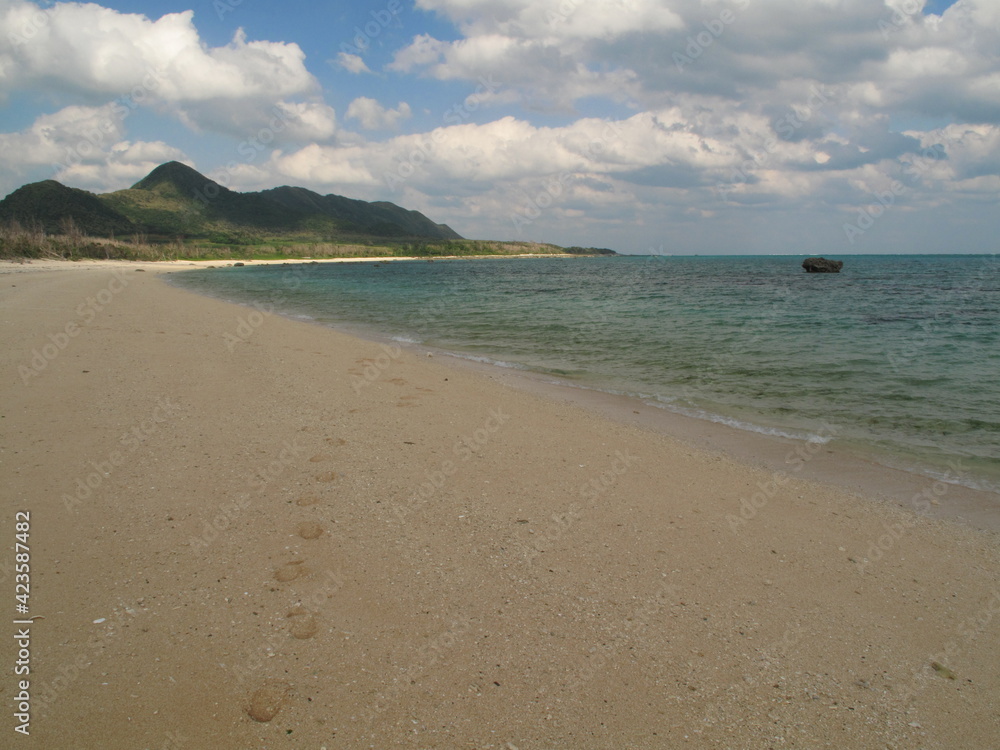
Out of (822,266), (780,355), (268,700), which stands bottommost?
(268,700)

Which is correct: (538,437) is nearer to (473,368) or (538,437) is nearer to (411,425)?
(411,425)

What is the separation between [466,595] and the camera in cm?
375

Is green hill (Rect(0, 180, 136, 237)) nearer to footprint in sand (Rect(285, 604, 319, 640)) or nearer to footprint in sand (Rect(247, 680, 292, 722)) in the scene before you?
footprint in sand (Rect(285, 604, 319, 640))

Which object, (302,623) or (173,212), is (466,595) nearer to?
(302,623)

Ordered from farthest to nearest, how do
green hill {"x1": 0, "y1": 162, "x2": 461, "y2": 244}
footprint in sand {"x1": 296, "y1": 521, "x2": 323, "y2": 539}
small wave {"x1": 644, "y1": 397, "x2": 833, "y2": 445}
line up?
green hill {"x1": 0, "y1": 162, "x2": 461, "y2": 244} → small wave {"x1": 644, "y1": 397, "x2": 833, "y2": 445} → footprint in sand {"x1": 296, "y1": 521, "x2": 323, "y2": 539}

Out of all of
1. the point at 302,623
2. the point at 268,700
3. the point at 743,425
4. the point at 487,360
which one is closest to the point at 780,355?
the point at 743,425

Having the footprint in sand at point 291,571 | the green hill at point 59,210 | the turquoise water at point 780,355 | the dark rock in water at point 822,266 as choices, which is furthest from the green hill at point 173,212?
the footprint in sand at point 291,571

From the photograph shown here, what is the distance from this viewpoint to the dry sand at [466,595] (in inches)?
111

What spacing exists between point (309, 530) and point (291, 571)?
606 millimetres

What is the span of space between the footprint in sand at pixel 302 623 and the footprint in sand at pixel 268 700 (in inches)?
14.3

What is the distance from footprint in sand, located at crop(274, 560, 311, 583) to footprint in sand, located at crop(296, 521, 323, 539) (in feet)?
1.25

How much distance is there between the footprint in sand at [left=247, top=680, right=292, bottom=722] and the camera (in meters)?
2.77

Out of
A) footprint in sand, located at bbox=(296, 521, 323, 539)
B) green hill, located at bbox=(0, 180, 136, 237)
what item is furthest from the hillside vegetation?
footprint in sand, located at bbox=(296, 521, 323, 539)

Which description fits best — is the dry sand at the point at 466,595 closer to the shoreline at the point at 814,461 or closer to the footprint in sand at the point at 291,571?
the footprint in sand at the point at 291,571
